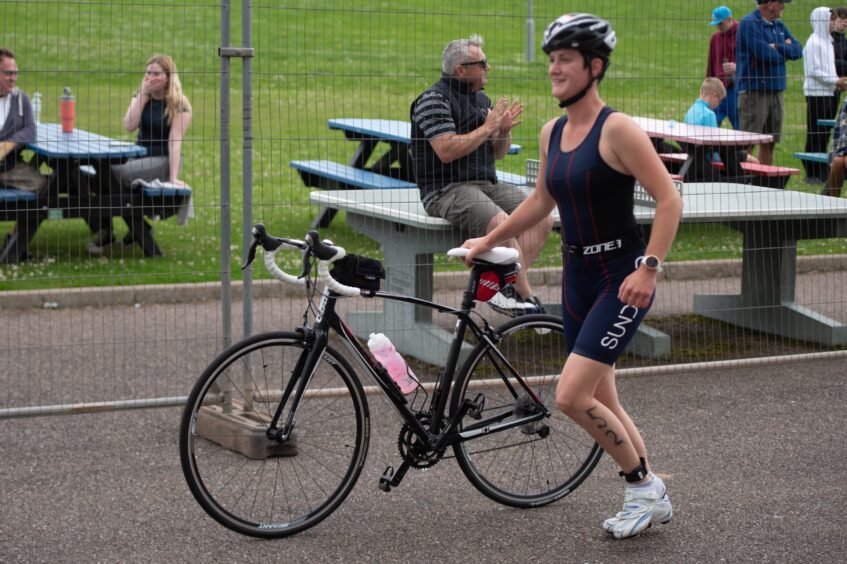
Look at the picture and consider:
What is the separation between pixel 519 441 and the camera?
561 cm

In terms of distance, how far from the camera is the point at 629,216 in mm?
4906

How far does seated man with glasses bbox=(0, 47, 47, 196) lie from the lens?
998 cm

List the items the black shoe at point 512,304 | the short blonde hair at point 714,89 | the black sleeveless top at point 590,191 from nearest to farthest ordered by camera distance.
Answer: the black sleeveless top at point 590,191 → the black shoe at point 512,304 → the short blonde hair at point 714,89

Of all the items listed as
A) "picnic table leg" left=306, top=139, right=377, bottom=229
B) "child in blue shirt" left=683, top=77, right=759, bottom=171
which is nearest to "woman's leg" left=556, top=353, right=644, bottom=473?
"picnic table leg" left=306, top=139, right=377, bottom=229

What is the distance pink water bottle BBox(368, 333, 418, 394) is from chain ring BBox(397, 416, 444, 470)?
6.6 inches

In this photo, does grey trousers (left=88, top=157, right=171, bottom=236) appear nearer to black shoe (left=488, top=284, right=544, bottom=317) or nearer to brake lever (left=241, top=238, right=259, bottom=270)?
→ black shoe (left=488, top=284, right=544, bottom=317)

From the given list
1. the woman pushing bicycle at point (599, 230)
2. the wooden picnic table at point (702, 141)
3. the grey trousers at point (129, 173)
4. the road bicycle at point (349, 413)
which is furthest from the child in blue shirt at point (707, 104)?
the woman pushing bicycle at point (599, 230)

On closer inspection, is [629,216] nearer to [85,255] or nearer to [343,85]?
[343,85]

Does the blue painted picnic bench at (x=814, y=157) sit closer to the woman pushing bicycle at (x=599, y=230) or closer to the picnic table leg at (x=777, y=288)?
the picnic table leg at (x=777, y=288)

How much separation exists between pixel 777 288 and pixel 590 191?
15.0 ft

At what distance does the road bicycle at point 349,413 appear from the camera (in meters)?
5.12

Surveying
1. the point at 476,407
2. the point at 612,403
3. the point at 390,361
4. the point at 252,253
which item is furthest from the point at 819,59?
the point at 252,253

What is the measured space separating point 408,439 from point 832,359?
3.89 m

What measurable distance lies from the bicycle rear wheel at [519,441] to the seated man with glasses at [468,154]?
6.54ft
